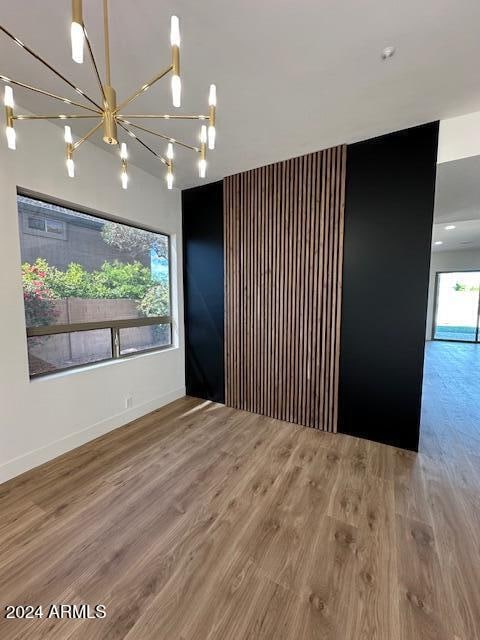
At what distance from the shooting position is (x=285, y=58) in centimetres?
179

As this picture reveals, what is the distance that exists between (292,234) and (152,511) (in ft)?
9.63

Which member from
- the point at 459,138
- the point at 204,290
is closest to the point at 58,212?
the point at 204,290

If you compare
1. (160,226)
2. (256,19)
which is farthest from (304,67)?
(160,226)

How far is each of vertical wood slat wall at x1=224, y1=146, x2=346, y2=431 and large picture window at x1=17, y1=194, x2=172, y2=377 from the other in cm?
107

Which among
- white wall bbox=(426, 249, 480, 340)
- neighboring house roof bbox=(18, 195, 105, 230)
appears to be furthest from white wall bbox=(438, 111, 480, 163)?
white wall bbox=(426, 249, 480, 340)

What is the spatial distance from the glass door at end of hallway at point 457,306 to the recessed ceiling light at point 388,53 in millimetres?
8926

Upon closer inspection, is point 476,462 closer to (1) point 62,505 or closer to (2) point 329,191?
(2) point 329,191

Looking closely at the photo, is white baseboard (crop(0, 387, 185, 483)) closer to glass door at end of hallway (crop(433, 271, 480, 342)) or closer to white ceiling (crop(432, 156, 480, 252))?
white ceiling (crop(432, 156, 480, 252))

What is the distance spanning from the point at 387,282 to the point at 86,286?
10.3 ft

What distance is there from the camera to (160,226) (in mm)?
3613

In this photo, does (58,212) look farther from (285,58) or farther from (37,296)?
(285,58)

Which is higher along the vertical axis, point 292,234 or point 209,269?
point 292,234

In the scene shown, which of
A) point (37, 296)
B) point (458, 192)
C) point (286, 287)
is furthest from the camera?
point (286, 287)

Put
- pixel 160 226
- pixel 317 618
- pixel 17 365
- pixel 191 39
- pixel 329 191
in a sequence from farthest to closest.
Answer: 1. pixel 160 226
2. pixel 329 191
3. pixel 17 365
4. pixel 191 39
5. pixel 317 618
